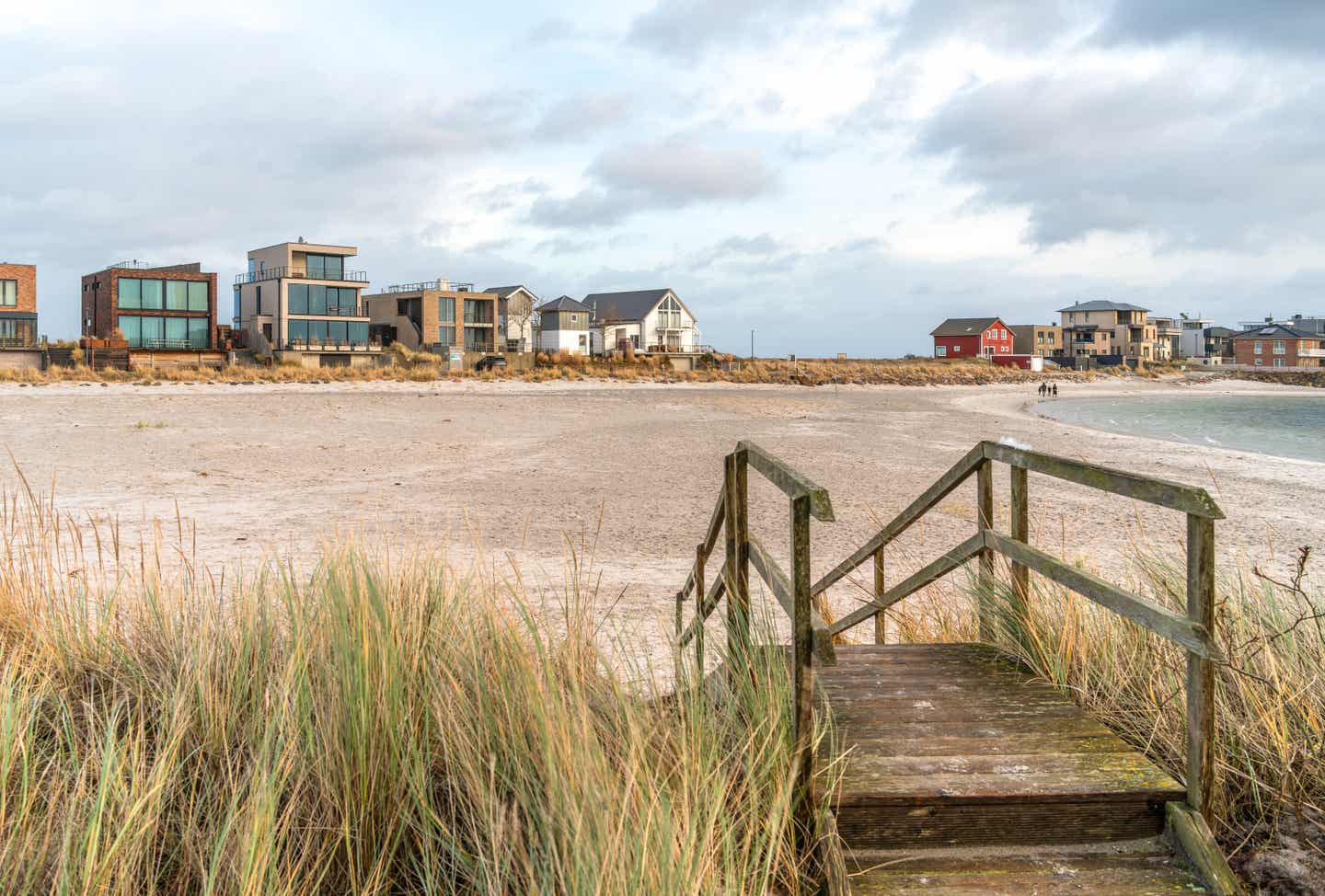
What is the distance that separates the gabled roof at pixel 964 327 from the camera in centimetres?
11225

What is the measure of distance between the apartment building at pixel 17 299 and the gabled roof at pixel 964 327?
300 ft

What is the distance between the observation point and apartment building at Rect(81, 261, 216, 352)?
61156 millimetres

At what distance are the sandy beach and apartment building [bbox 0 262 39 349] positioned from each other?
98.0ft

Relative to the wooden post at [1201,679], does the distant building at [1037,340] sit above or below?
above

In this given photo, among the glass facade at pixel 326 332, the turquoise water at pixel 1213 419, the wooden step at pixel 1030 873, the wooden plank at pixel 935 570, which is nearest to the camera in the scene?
the wooden step at pixel 1030 873

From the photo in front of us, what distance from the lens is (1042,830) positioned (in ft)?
10.5

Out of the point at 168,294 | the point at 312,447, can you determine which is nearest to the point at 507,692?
the point at 312,447

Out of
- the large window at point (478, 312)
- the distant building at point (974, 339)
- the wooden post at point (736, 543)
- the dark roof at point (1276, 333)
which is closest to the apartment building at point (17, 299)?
the large window at point (478, 312)

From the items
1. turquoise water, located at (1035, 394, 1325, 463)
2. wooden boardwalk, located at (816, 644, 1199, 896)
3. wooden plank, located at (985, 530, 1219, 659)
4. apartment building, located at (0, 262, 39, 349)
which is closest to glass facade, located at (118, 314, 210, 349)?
apartment building, located at (0, 262, 39, 349)

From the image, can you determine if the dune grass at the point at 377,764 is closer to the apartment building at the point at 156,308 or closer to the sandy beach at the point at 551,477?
the sandy beach at the point at 551,477

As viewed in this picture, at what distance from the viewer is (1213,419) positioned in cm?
4600

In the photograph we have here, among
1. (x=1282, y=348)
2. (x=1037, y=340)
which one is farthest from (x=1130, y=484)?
(x=1282, y=348)

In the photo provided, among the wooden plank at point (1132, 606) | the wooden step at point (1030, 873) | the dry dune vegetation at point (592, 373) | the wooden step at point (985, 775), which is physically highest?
the dry dune vegetation at point (592, 373)

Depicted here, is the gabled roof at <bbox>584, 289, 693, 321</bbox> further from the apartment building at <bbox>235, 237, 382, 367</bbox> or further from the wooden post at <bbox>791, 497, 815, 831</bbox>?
the wooden post at <bbox>791, 497, 815, 831</bbox>
